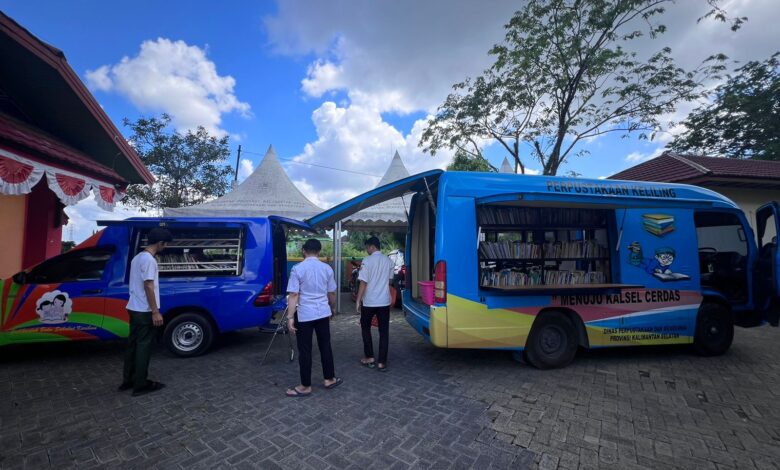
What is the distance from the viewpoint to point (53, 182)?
4547 mm

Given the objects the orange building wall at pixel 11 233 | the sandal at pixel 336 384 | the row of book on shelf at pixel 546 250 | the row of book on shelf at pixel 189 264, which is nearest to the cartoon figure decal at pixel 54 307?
the row of book on shelf at pixel 189 264

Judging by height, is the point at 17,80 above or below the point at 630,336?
above

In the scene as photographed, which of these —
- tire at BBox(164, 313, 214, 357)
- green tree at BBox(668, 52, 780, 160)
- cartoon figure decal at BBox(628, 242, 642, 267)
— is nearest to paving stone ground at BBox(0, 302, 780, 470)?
tire at BBox(164, 313, 214, 357)

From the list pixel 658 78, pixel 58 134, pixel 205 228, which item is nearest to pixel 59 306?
pixel 205 228

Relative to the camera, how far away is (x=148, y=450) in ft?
8.79

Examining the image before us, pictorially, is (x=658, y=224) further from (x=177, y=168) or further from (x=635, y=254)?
(x=177, y=168)

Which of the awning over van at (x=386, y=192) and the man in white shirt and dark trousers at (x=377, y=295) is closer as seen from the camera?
the man in white shirt and dark trousers at (x=377, y=295)

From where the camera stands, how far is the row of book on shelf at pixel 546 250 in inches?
188

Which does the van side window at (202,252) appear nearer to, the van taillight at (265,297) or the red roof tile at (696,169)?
the van taillight at (265,297)

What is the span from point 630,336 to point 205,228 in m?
6.27

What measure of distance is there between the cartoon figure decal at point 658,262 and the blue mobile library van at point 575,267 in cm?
1

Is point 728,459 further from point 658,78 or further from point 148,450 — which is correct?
point 658,78

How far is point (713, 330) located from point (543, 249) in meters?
2.80

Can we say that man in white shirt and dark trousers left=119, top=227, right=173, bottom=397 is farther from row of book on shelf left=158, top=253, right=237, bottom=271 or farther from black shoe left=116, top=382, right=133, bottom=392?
row of book on shelf left=158, top=253, right=237, bottom=271
